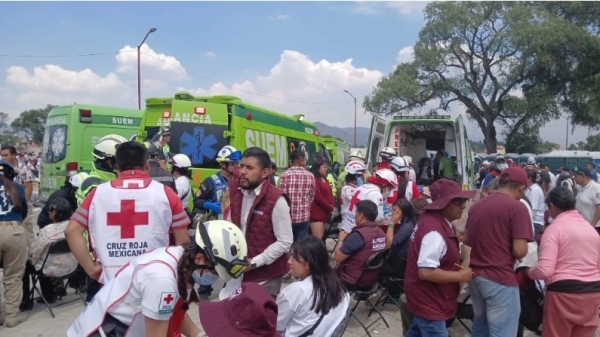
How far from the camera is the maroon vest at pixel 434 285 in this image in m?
3.43

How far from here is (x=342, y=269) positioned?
515 centimetres

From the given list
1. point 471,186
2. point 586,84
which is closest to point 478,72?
point 586,84

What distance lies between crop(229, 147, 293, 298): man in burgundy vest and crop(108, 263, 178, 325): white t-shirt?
1.42 meters

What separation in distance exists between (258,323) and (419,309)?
164 centimetres

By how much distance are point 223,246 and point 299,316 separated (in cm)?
86

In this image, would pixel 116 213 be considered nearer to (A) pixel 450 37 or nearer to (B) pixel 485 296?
(B) pixel 485 296

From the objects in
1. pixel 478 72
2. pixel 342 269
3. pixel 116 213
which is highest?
pixel 478 72

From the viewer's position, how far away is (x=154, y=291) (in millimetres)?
2037

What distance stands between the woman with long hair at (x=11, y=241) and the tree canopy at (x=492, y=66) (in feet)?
86.3

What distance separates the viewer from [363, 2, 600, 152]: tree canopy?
28.1 metres

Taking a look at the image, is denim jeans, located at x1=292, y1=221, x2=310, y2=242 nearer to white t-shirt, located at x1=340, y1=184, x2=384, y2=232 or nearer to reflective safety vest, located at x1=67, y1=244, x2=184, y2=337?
white t-shirt, located at x1=340, y1=184, x2=384, y2=232

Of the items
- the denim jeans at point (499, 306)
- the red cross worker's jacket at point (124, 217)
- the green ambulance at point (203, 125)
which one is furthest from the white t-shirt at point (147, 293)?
the green ambulance at point (203, 125)

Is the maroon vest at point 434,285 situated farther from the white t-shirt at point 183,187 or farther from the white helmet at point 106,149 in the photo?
the white t-shirt at point 183,187

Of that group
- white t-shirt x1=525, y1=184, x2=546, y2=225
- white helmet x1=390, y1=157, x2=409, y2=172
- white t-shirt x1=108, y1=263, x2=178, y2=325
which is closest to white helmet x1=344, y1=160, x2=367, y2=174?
white helmet x1=390, y1=157, x2=409, y2=172
